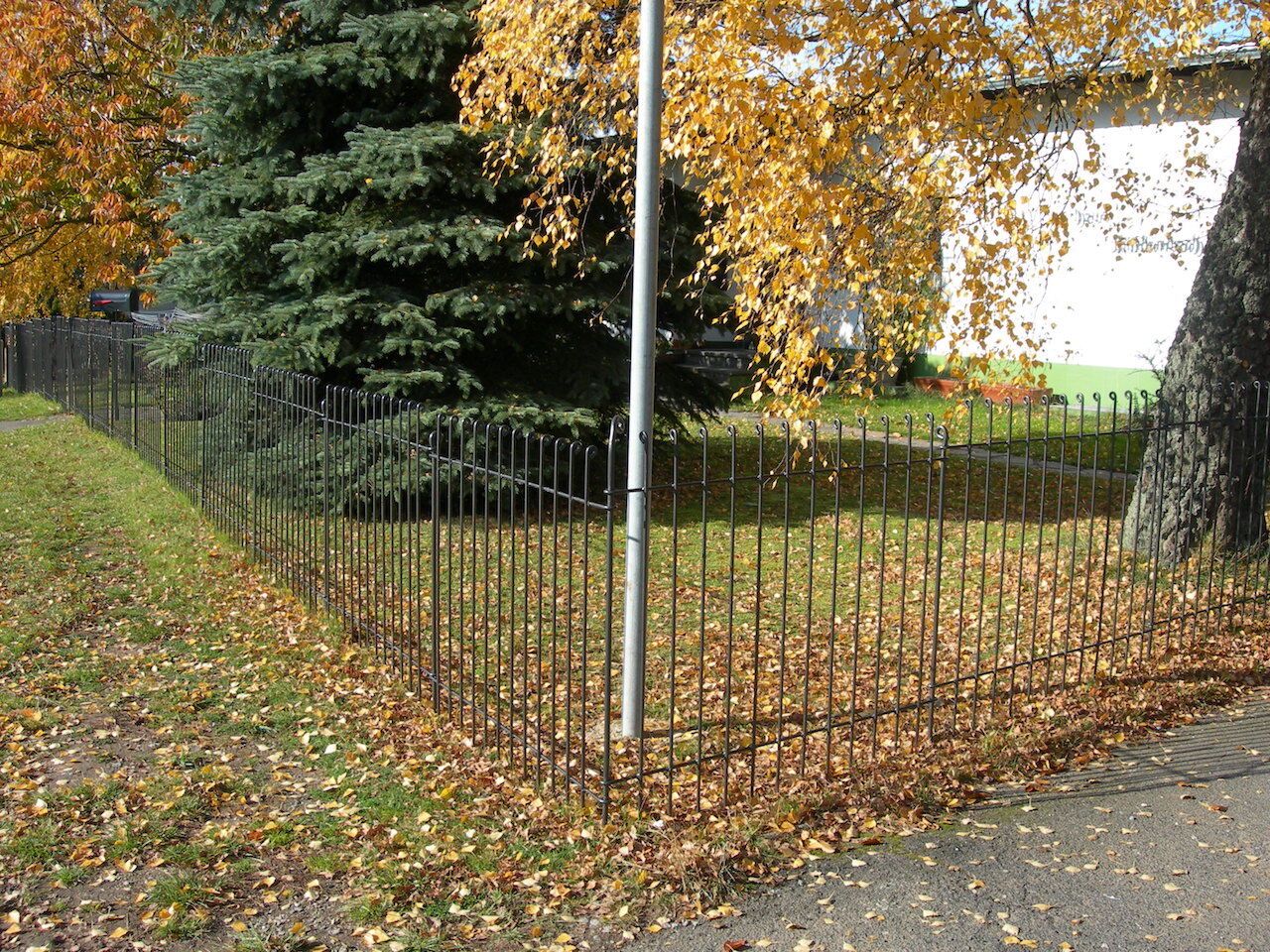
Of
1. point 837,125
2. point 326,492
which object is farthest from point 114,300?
point 837,125

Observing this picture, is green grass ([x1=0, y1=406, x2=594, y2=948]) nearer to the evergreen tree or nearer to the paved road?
the paved road

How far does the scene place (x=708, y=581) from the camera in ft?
28.6

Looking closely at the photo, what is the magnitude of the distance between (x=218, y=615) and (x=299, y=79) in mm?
5252

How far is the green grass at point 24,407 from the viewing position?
1814 cm

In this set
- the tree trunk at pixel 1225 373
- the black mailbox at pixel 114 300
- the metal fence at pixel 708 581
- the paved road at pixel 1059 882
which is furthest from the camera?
the black mailbox at pixel 114 300

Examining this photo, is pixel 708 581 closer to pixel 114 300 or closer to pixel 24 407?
pixel 24 407

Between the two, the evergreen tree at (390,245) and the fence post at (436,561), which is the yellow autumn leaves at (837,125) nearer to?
the evergreen tree at (390,245)

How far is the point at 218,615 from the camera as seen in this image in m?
7.57

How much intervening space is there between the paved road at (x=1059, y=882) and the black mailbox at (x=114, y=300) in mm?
25584

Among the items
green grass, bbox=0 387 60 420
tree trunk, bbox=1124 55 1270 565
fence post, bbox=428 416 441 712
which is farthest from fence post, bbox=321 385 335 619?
green grass, bbox=0 387 60 420

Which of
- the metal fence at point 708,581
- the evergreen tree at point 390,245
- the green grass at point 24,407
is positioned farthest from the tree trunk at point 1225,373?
the green grass at point 24,407

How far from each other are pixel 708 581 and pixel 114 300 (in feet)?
113

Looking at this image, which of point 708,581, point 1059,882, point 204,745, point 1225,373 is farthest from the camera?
point 708,581

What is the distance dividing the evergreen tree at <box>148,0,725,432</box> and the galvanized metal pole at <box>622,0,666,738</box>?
434cm
